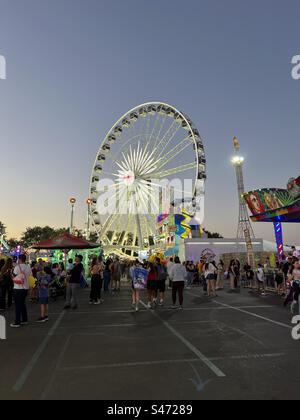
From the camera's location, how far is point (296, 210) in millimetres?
19156

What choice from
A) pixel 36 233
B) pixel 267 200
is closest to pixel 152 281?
pixel 267 200

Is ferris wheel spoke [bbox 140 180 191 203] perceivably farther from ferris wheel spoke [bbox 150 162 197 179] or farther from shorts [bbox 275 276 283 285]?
shorts [bbox 275 276 283 285]

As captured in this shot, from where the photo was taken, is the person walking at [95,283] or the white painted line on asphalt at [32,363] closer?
the white painted line on asphalt at [32,363]

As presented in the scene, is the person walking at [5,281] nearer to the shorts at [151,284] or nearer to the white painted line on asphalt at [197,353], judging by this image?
the shorts at [151,284]

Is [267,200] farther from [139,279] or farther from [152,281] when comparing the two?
[139,279]

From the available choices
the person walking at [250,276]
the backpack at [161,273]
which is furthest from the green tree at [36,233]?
the backpack at [161,273]

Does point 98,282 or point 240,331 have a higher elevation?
point 98,282

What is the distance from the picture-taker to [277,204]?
2067 centimetres

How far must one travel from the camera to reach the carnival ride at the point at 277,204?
1881 centimetres
